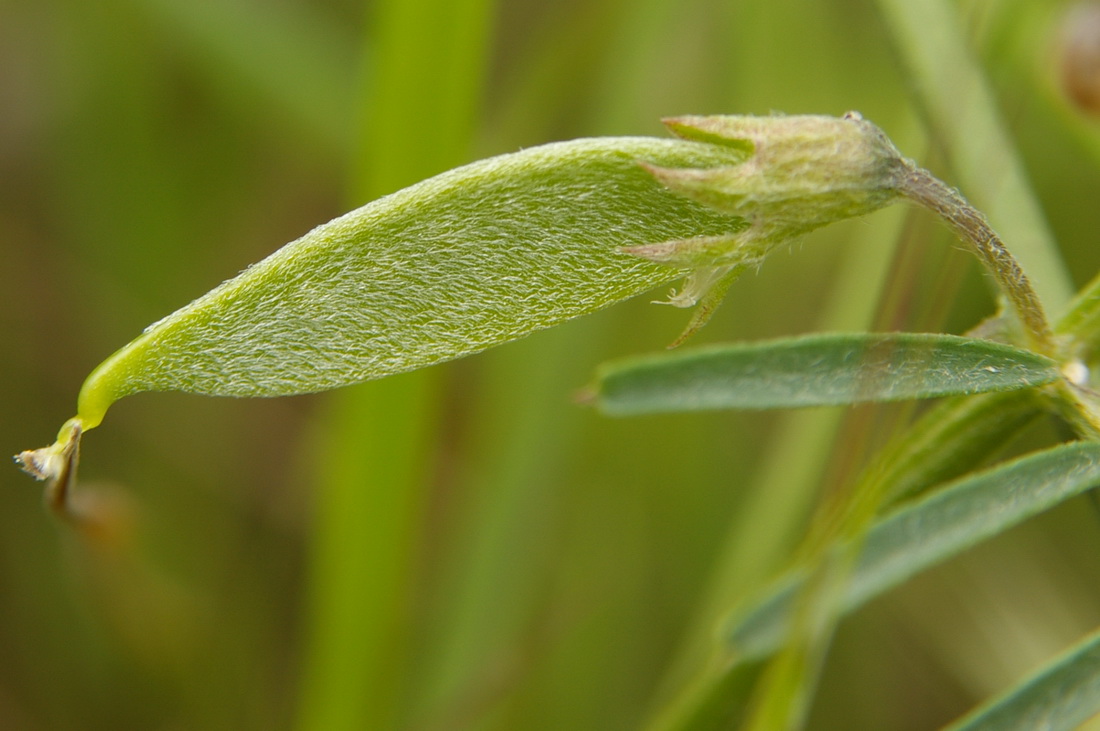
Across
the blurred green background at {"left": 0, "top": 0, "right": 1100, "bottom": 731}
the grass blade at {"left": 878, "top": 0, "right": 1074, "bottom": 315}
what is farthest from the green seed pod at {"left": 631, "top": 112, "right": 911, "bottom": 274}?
the blurred green background at {"left": 0, "top": 0, "right": 1100, "bottom": 731}

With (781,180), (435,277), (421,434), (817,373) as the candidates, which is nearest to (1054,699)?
(817,373)

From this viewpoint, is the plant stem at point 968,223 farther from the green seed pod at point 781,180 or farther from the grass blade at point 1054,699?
the grass blade at point 1054,699

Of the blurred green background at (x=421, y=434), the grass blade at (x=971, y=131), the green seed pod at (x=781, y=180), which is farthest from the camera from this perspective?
the blurred green background at (x=421, y=434)

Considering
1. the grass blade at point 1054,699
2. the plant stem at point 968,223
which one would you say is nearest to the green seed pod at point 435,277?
the plant stem at point 968,223

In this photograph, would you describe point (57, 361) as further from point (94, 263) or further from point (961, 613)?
point (961, 613)

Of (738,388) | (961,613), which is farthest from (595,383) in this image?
(961,613)

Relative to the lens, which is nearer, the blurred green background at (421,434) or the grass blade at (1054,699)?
the grass blade at (1054,699)

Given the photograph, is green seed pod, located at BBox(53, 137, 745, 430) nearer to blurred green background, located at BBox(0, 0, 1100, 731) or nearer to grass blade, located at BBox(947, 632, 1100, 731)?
grass blade, located at BBox(947, 632, 1100, 731)
